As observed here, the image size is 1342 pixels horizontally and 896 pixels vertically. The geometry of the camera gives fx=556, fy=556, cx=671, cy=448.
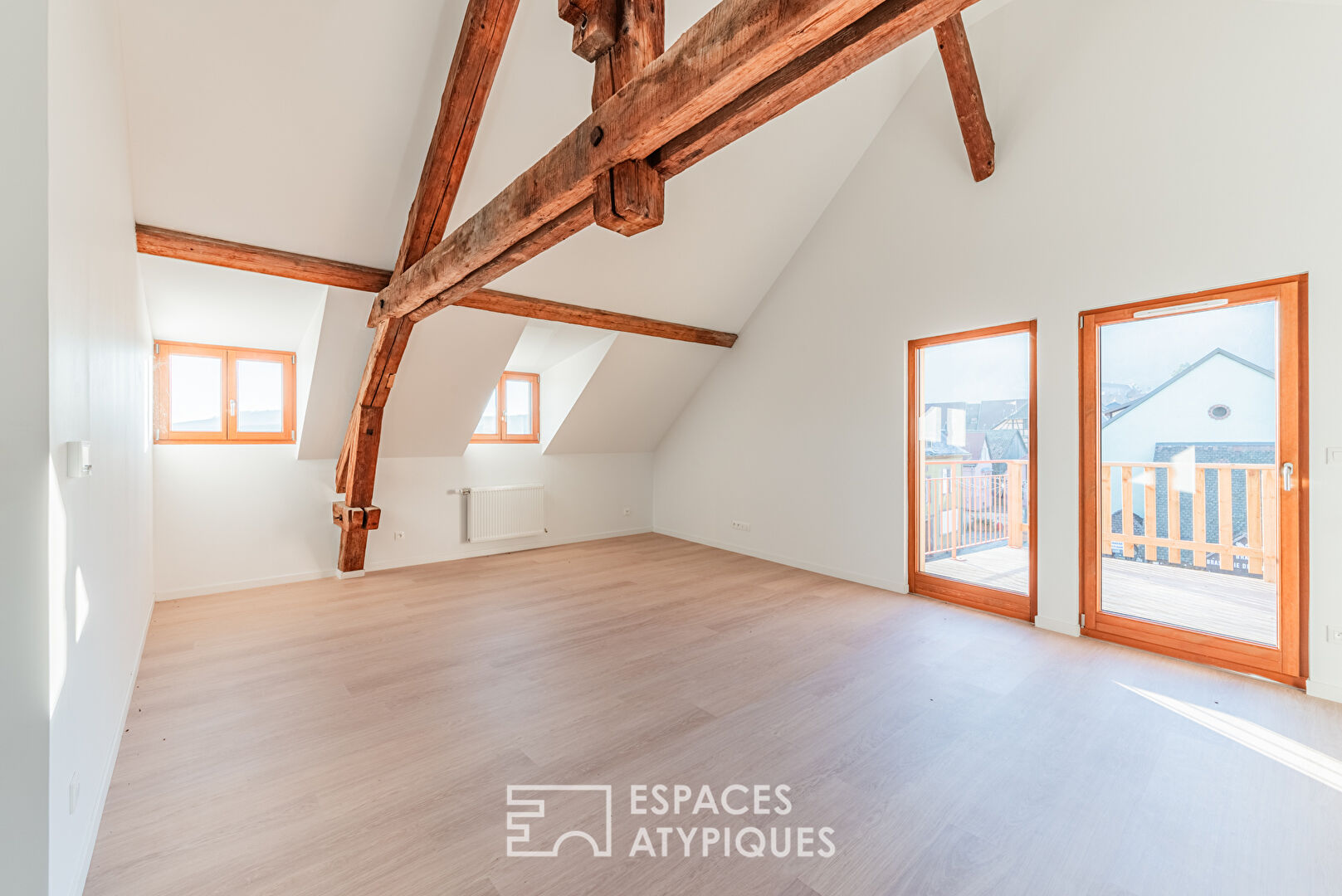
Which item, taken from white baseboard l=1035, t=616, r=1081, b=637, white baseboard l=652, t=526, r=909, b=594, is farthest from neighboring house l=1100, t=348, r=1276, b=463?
white baseboard l=652, t=526, r=909, b=594

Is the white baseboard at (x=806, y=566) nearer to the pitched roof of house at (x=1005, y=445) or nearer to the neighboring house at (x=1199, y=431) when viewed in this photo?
the pitched roof of house at (x=1005, y=445)

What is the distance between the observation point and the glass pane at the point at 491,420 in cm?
647

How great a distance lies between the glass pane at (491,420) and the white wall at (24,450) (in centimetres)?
516

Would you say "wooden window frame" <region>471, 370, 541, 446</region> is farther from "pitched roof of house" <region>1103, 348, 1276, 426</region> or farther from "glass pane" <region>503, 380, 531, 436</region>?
"pitched roof of house" <region>1103, 348, 1276, 426</region>

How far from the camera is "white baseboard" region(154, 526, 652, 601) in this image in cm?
480

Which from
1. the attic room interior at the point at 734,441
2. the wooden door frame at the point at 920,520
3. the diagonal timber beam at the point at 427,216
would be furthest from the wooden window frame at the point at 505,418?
the wooden door frame at the point at 920,520

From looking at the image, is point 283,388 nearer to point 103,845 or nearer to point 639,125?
point 103,845

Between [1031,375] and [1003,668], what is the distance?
2065mm

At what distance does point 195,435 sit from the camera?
15.9 ft

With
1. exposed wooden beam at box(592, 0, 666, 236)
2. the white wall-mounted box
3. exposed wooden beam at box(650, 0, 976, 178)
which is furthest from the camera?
exposed wooden beam at box(592, 0, 666, 236)

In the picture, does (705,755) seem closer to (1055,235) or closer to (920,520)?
(920,520)

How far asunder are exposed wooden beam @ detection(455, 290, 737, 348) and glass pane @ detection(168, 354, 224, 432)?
2546 mm

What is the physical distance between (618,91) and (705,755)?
107 inches

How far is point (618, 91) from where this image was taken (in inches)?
83.4
